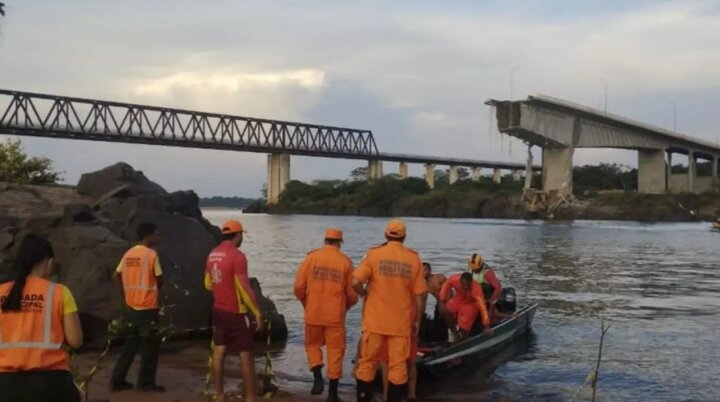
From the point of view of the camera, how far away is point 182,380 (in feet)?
36.7

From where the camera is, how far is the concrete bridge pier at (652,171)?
118m

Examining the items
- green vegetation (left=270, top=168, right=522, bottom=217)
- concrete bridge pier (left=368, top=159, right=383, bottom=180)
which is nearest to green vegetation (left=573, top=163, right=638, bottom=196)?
green vegetation (left=270, top=168, right=522, bottom=217)

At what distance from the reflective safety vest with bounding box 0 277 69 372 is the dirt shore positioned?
172 inches

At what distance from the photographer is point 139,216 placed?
Result: 1580 cm

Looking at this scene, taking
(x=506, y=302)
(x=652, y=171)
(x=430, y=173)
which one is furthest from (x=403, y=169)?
(x=506, y=302)

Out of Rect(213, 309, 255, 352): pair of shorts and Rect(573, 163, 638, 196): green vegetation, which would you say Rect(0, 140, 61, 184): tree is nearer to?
Rect(213, 309, 255, 352): pair of shorts

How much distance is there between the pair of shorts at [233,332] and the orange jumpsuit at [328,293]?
964 millimetres

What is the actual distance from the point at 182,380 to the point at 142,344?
1517mm

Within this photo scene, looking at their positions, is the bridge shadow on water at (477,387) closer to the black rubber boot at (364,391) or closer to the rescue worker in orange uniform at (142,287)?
the black rubber boot at (364,391)

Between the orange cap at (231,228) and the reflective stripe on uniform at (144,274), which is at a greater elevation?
the orange cap at (231,228)

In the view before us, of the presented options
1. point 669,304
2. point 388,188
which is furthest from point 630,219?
point 669,304

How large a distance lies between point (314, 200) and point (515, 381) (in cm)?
14104

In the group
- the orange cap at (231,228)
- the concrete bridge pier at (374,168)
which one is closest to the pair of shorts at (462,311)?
the orange cap at (231,228)

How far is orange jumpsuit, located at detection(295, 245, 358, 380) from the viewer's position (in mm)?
9367
